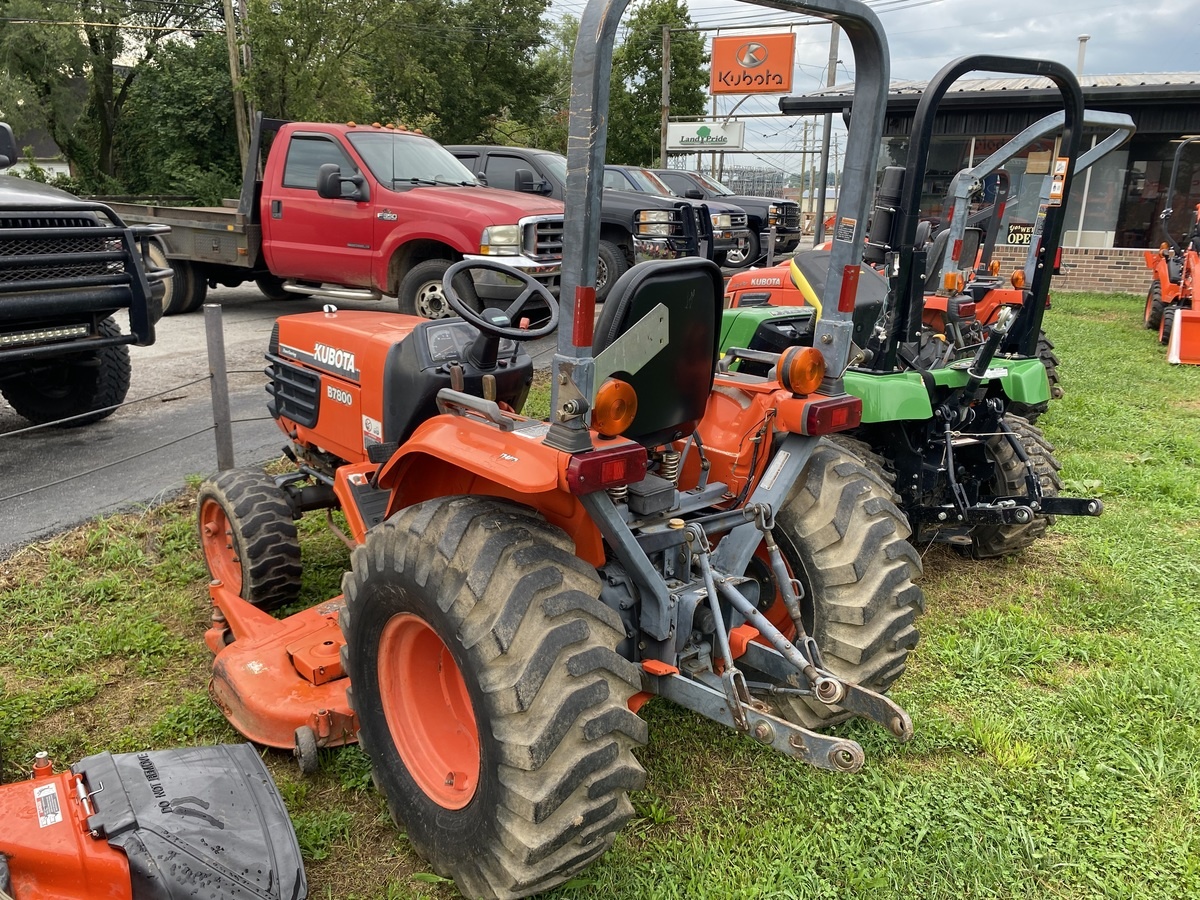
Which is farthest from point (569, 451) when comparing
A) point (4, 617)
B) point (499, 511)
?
point (4, 617)

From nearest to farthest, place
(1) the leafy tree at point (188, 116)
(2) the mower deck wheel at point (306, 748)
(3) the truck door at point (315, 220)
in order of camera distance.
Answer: (2) the mower deck wheel at point (306, 748) < (3) the truck door at point (315, 220) < (1) the leafy tree at point (188, 116)

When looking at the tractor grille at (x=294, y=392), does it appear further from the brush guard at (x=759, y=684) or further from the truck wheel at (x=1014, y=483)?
the truck wheel at (x=1014, y=483)

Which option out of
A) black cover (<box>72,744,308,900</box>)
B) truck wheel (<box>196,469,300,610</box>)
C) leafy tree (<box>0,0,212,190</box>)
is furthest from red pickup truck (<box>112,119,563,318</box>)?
leafy tree (<box>0,0,212,190</box>)

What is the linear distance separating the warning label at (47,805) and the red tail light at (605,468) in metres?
1.44

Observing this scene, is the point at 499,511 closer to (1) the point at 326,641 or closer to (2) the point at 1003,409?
(1) the point at 326,641

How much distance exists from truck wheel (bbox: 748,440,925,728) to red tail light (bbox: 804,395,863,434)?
20 centimetres

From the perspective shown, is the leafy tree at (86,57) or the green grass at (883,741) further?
the leafy tree at (86,57)

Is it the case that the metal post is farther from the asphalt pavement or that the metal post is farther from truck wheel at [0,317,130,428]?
truck wheel at [0,317,130,428]

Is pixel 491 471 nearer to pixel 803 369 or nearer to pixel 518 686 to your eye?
pixel 518 686

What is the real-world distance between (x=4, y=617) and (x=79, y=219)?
2.72m

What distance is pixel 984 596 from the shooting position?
4.55m

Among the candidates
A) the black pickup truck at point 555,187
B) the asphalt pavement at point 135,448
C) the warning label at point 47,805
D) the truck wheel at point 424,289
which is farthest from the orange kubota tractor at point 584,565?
the black pickup truck at point 555,187

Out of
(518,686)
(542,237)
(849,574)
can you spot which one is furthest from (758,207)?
(518,686)

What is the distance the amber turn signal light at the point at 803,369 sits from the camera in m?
2.72
